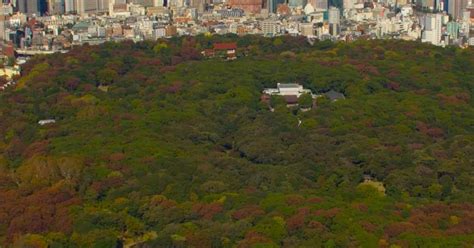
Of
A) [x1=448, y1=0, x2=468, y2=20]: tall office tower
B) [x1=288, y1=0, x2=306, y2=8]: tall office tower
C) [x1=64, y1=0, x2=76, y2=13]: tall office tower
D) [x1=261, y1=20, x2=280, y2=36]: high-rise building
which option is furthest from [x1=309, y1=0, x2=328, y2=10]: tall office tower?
[x1=64, y1=0, x2=76, y2=13]: tall office tower

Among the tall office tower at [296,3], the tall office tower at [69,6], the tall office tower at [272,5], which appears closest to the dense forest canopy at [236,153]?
the tall office tower at [272,5]

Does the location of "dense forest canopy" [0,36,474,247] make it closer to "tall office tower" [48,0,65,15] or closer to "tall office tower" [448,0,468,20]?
"tall office tower" [448,0,468,20]

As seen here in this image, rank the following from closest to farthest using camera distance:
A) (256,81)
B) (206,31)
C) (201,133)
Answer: (201,133) → (256,81) → (206,31)

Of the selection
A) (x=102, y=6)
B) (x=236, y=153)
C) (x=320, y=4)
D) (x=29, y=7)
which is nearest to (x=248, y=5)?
(x=320, y=4)

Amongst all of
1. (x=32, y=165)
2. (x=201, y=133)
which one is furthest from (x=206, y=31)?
(x=32, y=165)

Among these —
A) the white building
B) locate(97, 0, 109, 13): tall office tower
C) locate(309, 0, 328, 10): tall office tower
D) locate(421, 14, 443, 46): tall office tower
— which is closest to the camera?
the white building

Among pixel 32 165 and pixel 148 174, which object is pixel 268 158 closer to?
pixel 148 174

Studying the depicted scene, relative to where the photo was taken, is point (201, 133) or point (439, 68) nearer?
point (201, 133)

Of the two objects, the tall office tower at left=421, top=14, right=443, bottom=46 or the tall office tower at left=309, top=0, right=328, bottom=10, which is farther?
the tall office tower at left=309, top=0, right=328, bottom=10
